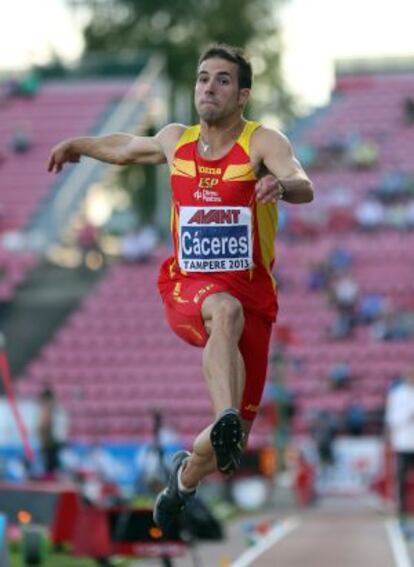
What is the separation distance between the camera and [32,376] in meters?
30.5

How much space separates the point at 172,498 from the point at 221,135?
1.95 m

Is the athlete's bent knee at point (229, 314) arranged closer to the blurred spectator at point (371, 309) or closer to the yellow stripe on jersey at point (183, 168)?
the yellow stripe on jersey at point (183, 168)

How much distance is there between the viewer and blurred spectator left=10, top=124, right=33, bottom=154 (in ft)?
127

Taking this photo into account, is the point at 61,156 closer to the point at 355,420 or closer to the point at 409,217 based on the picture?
the point at 355,420

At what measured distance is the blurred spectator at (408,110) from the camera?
124ft

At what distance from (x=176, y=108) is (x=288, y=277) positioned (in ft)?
58.0

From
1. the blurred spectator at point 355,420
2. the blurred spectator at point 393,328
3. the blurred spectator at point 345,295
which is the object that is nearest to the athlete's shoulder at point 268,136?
the blurred spectator at point 355,420

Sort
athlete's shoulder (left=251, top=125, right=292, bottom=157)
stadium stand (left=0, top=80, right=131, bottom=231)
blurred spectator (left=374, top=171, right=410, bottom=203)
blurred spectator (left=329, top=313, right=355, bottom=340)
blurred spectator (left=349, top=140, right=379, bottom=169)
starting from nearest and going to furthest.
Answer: athlete's shoulder (left=251, top=125, right=292, bottom=157) < blurred spectator (left=329, top=313, right=355, bottom=340) < blurred spectator (left=374, top=171, right=410, bottom=203) < blurred spectator (left=349, top=140, right=379, bottom=169) < stadium stand (left=0, top=80, right=131, bottom=231)

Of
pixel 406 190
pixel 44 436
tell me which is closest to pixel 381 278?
pixel 406 190

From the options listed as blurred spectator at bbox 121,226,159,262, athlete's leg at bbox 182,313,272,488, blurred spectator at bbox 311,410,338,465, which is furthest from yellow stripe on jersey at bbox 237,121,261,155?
blurred spectator at bbox 121,226,159,262

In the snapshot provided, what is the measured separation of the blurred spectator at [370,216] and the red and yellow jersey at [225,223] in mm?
22789

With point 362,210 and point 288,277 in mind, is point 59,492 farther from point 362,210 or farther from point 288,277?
point 362,210

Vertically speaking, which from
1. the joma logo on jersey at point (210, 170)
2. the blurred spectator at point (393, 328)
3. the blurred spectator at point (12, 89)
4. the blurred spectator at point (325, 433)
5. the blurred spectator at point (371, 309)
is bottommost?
the blurred spectator at point (325, 433)

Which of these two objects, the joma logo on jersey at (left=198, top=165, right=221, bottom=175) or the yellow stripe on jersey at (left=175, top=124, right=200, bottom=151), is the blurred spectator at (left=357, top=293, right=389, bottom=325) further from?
the joma logo on jersey at (left=198, top=165, right=221, bottom=175)
